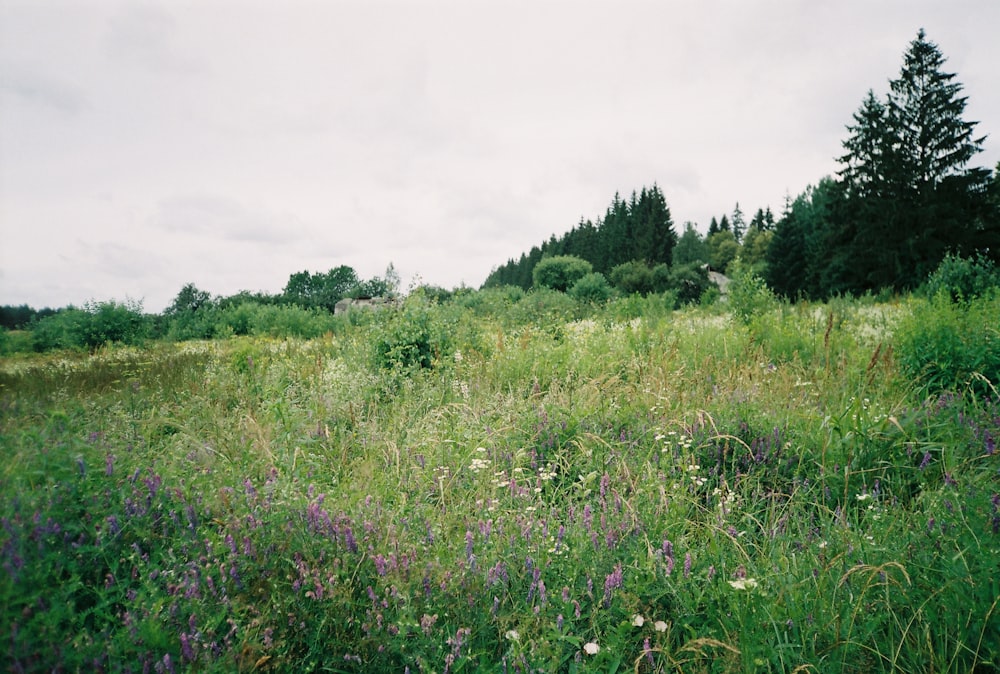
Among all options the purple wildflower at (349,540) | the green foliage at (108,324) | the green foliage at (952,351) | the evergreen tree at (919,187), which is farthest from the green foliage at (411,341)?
the evergreen tree at (919,187)

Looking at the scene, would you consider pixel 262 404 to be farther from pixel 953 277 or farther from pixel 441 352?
pixel 953 277

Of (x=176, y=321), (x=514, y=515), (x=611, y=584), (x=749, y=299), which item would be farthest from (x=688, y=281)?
(x=611, y=584)

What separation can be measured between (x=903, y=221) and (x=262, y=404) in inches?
1338

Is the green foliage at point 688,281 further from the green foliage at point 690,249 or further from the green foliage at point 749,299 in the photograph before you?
the green foliage at point 690,249

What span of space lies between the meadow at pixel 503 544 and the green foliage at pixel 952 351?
1180 millimetres

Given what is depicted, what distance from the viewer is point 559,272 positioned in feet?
137

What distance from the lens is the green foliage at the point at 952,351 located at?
469cm

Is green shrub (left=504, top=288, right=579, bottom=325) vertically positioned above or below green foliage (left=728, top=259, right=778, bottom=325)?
above

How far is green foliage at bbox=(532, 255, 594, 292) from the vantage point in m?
40.8

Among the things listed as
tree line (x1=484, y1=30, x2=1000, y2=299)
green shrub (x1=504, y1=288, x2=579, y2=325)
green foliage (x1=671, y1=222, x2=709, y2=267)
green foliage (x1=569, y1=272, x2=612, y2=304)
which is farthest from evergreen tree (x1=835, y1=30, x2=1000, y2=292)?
green foliage (x1=671, y1=222, x2=709, y2=267)

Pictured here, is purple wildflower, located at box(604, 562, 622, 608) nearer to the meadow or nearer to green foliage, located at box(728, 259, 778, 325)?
the meadow

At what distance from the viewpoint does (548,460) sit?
3504mm

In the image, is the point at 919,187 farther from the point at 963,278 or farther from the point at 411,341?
the point at 411,341

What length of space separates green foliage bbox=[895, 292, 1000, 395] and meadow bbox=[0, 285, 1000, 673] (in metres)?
1.18
